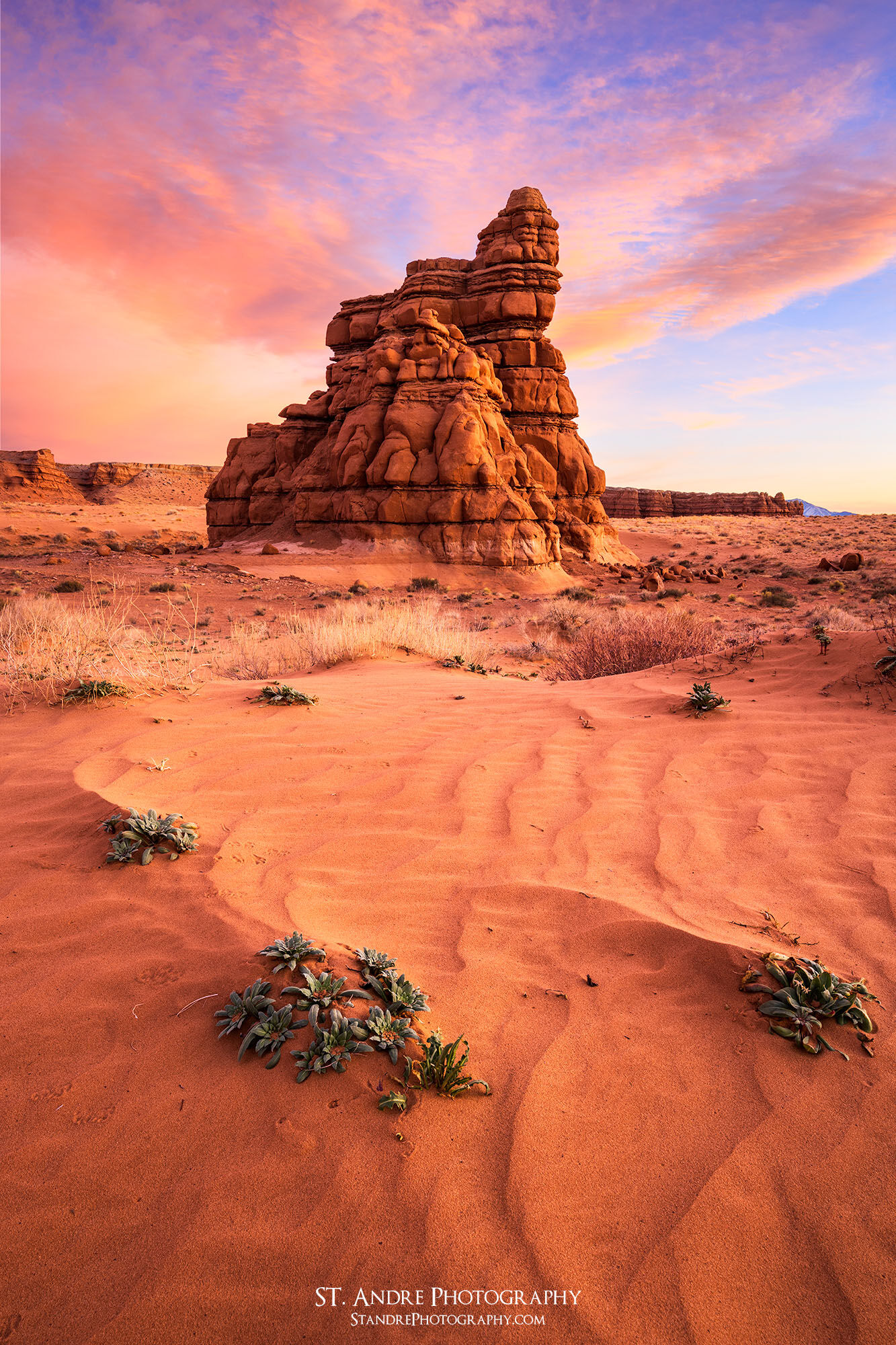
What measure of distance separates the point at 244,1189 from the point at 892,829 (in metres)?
3.20

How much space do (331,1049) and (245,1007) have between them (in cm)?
31

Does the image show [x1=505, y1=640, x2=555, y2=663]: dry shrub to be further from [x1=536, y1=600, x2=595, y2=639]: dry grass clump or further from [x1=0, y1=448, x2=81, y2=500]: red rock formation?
[x1=0, y1=448, x2=81, y2=500]: red rock formation

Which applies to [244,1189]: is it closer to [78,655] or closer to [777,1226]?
[777,1226]

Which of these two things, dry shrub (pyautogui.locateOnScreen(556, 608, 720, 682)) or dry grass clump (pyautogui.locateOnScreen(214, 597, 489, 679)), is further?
dry shrub (pyautogui.locateOnScreen(556, 608, 720, 682))

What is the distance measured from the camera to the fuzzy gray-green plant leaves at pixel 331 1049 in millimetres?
1780

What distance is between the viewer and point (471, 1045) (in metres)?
1.93

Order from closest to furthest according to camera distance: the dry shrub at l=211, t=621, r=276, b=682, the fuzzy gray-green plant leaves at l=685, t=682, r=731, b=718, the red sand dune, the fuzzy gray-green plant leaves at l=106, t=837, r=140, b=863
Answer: the red sand dune
the fuzzy gray-green plant leaves at l=106, t=837, r=140, b=863
the fuzzy gray-green plant leaves at l=685, t=682, r=731, b=718
the dry shrub at l=211, t=621, r=276, b=682

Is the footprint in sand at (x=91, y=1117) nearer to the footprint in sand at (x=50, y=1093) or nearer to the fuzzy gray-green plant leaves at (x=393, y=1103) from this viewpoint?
the footprint in sand at (x=50, y=1093)

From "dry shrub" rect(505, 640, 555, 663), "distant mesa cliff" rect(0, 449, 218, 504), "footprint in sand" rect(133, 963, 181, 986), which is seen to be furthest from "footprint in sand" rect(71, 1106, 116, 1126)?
"distant mesa cliff" rect(0, 449, 218, 504)

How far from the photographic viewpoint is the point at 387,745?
14.4ft

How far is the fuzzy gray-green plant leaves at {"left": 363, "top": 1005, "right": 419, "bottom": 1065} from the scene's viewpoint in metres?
1.84

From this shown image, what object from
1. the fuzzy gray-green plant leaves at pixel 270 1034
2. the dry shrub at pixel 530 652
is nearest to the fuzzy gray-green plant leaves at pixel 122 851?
the fuzzy gray-green plant leaves at pixel 270 1034

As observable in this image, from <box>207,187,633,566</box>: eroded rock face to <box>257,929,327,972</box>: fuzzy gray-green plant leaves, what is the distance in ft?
73.8

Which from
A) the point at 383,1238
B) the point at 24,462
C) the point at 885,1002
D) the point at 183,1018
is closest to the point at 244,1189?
the point at 383,1238
